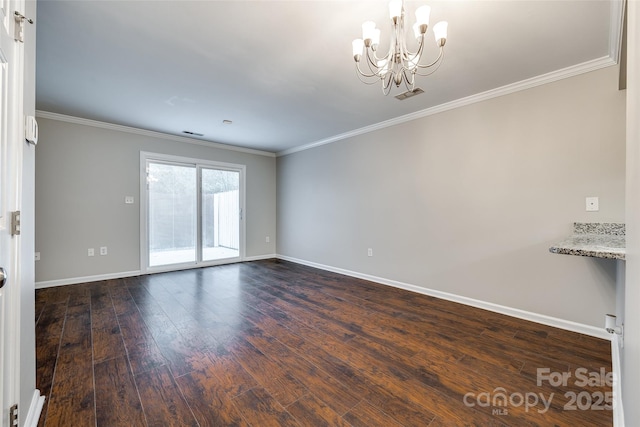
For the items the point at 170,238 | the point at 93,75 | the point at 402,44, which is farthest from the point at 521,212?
the point at 170,238

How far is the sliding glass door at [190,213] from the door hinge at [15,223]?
374 centimetres

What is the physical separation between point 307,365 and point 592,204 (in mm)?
2780

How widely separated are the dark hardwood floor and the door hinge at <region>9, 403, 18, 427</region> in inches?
14.7

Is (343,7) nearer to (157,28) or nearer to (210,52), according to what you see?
(210,52)

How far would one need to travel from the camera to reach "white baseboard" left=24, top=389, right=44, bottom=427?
1250 millimetres

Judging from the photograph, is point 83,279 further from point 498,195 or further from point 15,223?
point 498,195

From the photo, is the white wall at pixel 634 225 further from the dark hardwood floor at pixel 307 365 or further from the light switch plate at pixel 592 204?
the light switch plate at pixel 592 204

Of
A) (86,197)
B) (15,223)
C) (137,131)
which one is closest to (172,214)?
(86,197)

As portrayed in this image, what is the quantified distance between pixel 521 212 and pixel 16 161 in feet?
12.1

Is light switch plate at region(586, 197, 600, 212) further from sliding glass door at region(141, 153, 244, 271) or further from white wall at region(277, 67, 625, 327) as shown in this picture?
sliding glass door at region(141, 153, 244, 271)

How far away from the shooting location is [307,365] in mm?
1869

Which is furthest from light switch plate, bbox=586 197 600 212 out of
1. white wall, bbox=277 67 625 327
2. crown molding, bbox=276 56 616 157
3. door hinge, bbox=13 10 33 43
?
door hinge, bbox=13 10 33 43

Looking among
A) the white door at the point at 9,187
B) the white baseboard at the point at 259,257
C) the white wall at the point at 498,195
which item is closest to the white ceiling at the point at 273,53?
the white wall at the point at 498,195

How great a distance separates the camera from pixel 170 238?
4723 mm
